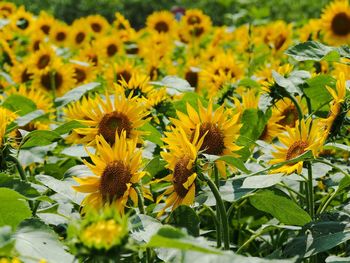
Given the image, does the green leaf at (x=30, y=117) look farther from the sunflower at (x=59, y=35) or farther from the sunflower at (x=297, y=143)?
the sunflower at (x=59, y=35)

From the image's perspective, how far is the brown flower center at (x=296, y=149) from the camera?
1.75m

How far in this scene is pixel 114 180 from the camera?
1649 mm

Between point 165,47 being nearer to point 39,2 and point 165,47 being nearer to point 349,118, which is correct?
point 349,118

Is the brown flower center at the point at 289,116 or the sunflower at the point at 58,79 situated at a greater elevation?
the brown flower center at the point at 289,116

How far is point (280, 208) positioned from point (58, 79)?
2032 mm

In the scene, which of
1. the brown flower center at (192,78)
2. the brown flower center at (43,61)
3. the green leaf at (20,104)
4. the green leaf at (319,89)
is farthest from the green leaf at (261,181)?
the brown flower center at (43,61)

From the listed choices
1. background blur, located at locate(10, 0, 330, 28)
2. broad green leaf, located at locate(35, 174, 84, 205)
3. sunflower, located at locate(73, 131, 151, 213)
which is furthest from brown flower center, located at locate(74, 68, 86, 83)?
background blur, located at locate(10, 0, 330, 28)

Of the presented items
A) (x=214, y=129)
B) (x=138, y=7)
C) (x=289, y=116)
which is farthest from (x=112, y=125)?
(x=138, y=7)

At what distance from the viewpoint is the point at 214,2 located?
8703mm

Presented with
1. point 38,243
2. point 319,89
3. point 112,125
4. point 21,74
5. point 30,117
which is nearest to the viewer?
point 38,243

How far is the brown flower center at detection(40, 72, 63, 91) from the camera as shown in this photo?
3546mm

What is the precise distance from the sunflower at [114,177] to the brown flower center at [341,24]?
2179 mm

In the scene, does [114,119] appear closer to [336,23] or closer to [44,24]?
[336,23]

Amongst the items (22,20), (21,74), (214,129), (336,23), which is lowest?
(22,20)
